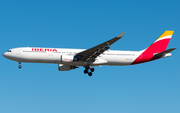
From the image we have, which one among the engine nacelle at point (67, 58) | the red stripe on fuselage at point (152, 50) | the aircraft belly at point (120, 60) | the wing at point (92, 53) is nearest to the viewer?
the wing at point (92, 53)

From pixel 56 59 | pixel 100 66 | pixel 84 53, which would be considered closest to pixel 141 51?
pixel 100 66

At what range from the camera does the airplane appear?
136 feet

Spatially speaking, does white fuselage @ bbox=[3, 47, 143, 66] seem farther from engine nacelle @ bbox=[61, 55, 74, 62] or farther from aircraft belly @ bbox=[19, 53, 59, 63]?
engine nacelle @ bbox=[61, 55, 74, 62]

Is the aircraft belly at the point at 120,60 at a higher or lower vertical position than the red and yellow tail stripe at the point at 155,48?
lower

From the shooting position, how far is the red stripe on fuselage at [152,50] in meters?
45.5

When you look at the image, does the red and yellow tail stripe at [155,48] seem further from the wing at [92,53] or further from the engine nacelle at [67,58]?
the engine nacelle at [67,58]

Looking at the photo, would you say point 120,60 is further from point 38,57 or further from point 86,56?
point 38,57

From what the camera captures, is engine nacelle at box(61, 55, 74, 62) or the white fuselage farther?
the white fuselage

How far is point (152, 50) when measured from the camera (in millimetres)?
46250

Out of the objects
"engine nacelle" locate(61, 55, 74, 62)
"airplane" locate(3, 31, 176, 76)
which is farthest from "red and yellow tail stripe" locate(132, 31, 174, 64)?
"engine nacelle" locate(61, 55, 74, 62)

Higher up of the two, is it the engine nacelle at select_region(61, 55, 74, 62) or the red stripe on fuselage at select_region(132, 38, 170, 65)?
the red stripe on fuselage at select_region(132, 38, 170, 65)

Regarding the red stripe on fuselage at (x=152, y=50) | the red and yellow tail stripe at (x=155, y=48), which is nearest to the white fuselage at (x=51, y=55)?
the red stripe on fuselage at (x=152, y=50)

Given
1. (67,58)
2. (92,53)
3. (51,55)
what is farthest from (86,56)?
(51,55)

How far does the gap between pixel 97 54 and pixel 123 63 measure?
17.0ft
